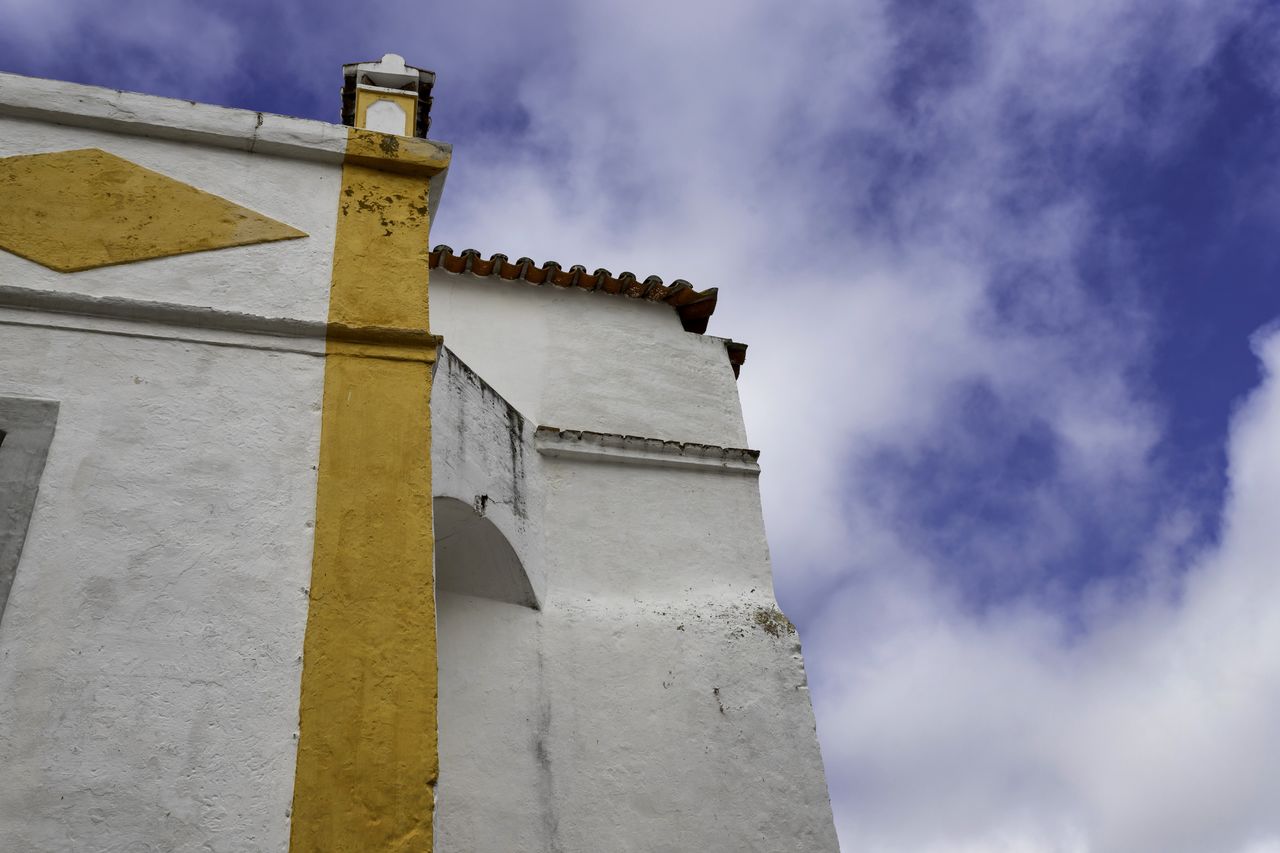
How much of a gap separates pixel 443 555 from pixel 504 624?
0.49 metres

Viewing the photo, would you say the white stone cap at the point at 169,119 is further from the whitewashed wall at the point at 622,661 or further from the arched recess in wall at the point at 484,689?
the arched recess in wall at the point at 484,689

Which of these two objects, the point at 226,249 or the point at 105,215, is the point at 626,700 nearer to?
the point at 226,249

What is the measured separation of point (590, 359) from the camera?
7.51m

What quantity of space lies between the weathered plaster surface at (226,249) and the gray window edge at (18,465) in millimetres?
585

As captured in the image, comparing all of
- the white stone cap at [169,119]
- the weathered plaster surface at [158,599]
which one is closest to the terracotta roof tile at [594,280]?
the white stone cap at [169,119]

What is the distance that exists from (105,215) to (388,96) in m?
2.20

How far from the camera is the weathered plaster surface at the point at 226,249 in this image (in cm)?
414

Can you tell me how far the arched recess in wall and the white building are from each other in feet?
0.05

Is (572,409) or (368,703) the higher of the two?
(572,409)

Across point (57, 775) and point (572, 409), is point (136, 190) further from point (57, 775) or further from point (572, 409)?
point (572, 409)

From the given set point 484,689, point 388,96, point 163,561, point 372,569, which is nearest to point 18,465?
point 163,561

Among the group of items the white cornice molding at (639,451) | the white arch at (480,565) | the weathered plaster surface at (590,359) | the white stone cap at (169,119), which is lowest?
the white arch at (480,565)

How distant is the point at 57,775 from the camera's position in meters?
2.97

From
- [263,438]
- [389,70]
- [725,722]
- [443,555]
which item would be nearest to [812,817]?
[725,722]
